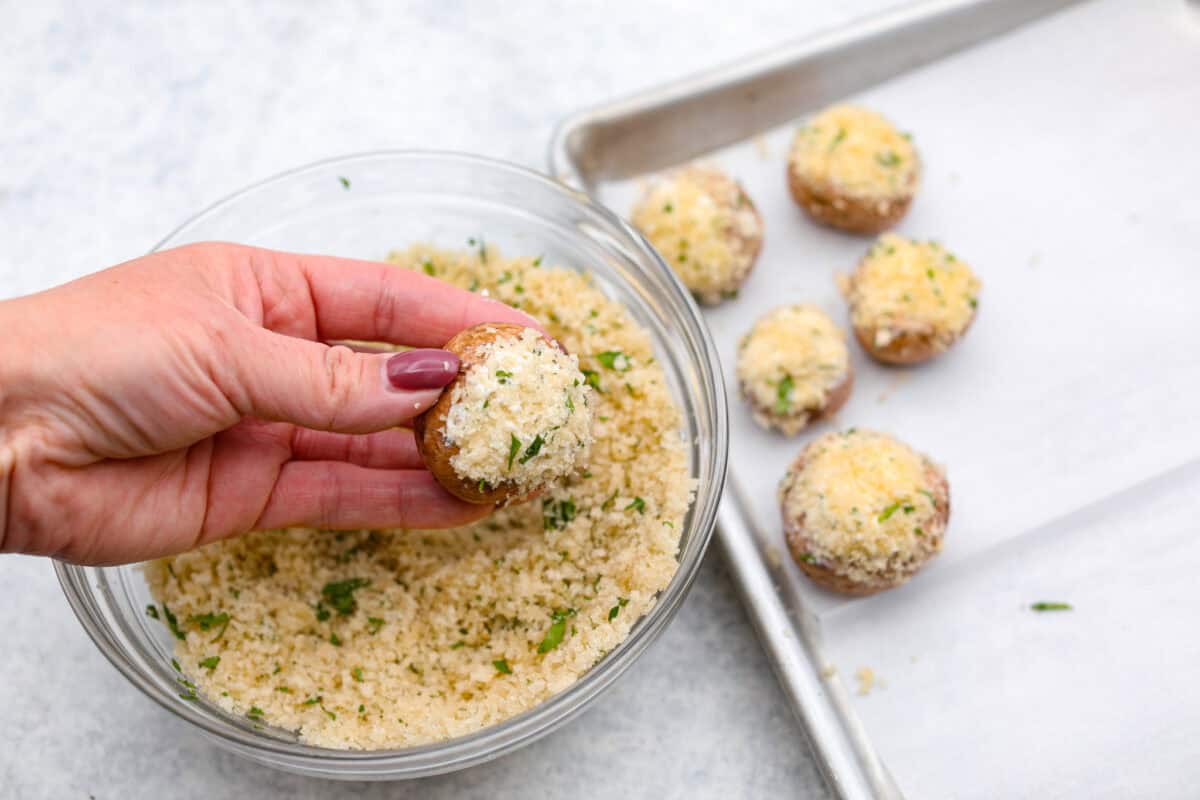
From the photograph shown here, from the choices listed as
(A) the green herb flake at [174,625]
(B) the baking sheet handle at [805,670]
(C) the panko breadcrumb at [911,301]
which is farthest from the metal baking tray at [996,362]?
(A) the green herb flake at [174,625]

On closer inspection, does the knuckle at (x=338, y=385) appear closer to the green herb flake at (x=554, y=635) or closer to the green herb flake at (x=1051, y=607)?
the green herb flake at (x=554, y=635)

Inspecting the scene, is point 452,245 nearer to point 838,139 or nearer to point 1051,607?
point 838,139

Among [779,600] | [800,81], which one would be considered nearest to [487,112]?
[800,81]

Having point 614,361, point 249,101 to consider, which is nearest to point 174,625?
point 614,361

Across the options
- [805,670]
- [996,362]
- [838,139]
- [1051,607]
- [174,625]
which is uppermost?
[838,139]

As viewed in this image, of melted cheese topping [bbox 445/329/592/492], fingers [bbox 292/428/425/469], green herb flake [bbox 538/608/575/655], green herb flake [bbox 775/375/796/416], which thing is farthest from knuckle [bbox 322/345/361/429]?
green herb flake [bbox 775/375/796/416]

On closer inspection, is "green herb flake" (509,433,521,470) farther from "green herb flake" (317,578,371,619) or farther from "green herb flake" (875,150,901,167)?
"green herb flake" (875,150,901,167)
